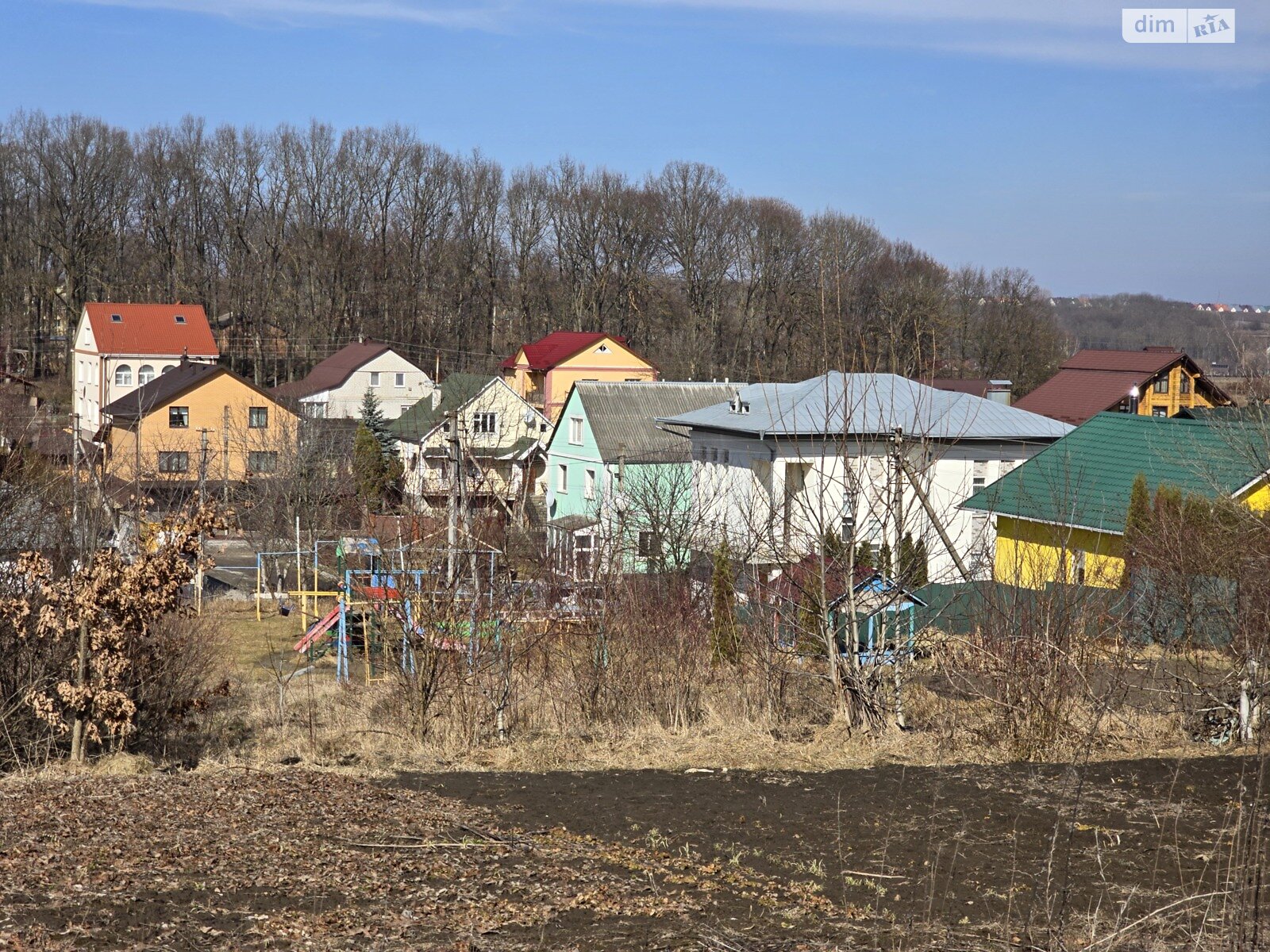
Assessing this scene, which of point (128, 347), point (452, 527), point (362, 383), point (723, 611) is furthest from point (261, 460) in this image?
point (723, 611)

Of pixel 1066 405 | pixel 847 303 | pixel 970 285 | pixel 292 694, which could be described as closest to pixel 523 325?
pixel 847 303

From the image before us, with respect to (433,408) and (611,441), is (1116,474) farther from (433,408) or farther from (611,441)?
(433,408)

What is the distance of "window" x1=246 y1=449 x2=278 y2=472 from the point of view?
36031mm

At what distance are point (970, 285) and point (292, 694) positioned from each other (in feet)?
204

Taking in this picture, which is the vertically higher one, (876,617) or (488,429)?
(488,429)

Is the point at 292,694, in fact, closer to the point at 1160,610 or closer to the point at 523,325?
the point at 1160,610

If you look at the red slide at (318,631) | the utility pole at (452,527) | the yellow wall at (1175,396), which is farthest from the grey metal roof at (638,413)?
the yellow wall at (1175,396)

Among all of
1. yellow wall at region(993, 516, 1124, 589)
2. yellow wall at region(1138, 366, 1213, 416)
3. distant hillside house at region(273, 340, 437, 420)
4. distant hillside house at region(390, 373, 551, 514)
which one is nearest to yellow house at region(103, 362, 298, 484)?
distant hillside house at region(390, 373, 551, 514)

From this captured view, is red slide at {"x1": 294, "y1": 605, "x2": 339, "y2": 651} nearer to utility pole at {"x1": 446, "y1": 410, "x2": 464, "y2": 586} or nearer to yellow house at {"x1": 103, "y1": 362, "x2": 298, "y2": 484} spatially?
utility pole at {"x1": 446, "y1": 410, "x2": 464, "y2": 586}

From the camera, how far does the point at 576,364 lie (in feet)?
183

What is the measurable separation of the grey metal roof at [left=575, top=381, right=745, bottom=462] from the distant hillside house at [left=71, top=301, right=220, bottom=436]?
25409mm

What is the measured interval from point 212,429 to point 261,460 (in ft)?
14.9

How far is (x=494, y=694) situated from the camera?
34.6ft

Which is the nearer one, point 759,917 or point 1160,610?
point 759,917
